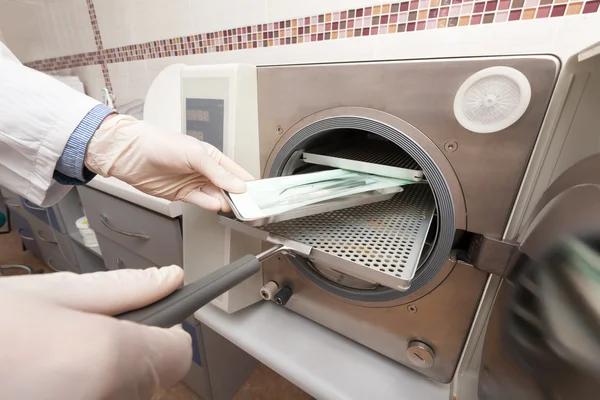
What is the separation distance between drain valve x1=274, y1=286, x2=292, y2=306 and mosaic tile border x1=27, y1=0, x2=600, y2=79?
62cm

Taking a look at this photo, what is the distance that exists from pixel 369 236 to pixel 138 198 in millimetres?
633

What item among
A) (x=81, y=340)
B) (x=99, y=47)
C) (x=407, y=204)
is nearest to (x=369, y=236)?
(x=407, y=204)

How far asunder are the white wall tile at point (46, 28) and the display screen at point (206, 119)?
114cm

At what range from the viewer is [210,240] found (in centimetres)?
60

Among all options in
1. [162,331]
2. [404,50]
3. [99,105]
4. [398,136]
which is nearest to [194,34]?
[99,105]

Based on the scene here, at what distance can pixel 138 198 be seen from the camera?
721mm

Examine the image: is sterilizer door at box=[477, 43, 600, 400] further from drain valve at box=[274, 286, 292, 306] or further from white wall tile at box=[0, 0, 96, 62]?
white wall tile at box=[0, 0, 96, 62]

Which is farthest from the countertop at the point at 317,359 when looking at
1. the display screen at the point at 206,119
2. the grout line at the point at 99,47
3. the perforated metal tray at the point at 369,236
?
the grout line at the point at 99,47

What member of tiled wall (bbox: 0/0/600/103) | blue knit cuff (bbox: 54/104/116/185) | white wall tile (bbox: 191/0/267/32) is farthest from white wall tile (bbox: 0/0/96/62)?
blue knit cuff (bbox: 54/104/116/185)

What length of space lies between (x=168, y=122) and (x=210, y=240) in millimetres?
583

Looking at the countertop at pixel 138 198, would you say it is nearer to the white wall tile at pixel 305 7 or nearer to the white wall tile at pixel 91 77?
the white wall tile at pixel 305 7

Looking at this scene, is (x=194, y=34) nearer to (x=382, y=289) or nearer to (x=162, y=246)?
(x=162, y=246)

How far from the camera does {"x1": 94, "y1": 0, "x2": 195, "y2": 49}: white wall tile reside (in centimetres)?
91

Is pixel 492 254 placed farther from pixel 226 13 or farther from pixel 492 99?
pixel 226 13
